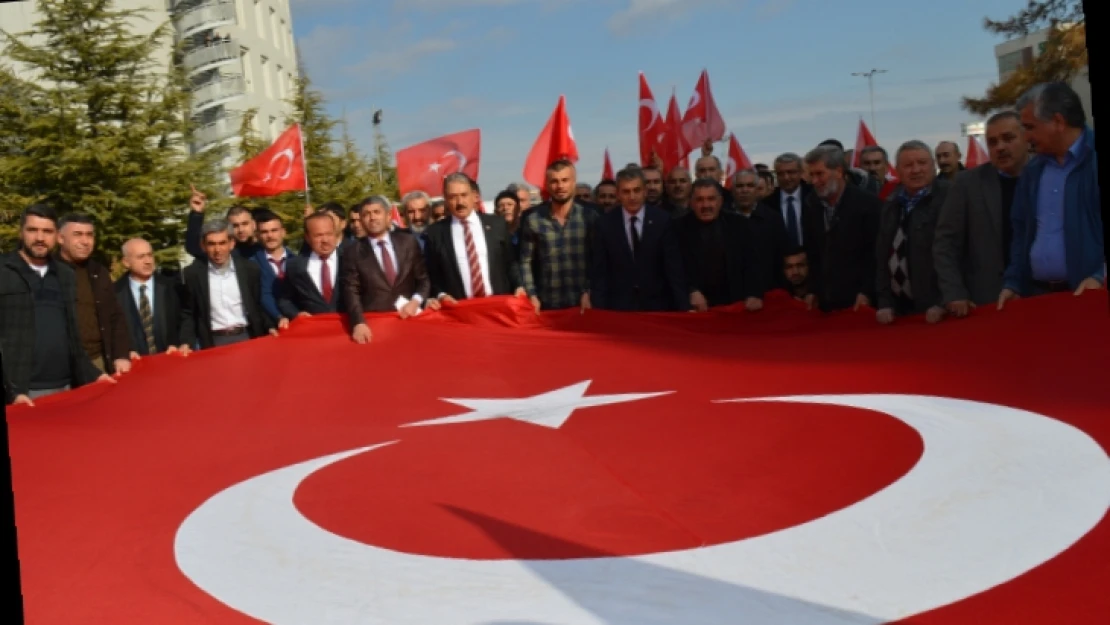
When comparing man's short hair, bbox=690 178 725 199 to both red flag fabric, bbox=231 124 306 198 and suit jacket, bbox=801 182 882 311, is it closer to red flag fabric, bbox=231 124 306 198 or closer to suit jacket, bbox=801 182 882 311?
suit jacket, bbox=801 182 882 311

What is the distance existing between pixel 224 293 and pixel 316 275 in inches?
29.2

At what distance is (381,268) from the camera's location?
263 inches

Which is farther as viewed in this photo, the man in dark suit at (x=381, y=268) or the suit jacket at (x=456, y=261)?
the suit jacket at (x=456, y=261)

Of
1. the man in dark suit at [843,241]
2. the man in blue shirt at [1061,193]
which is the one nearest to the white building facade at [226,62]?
the man in dark suit at [843,241]

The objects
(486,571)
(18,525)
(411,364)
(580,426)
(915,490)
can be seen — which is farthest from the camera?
(411,364)

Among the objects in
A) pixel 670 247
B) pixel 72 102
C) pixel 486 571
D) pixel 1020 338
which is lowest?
pixel 486 571

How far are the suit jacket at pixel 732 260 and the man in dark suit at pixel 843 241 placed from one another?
438 millimetres

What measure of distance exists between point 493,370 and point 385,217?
1.56 meters

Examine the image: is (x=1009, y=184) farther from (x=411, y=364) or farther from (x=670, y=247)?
(x=411, y=364)

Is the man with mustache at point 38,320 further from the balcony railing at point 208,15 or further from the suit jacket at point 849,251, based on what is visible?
the balcony railing at point 208,15

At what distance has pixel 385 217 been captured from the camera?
6707 mm

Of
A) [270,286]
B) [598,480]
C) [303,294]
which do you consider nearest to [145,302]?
[270,286]

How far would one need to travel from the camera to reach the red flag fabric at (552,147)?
11.7m

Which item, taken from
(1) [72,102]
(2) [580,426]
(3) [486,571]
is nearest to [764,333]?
(2) [580,426]
